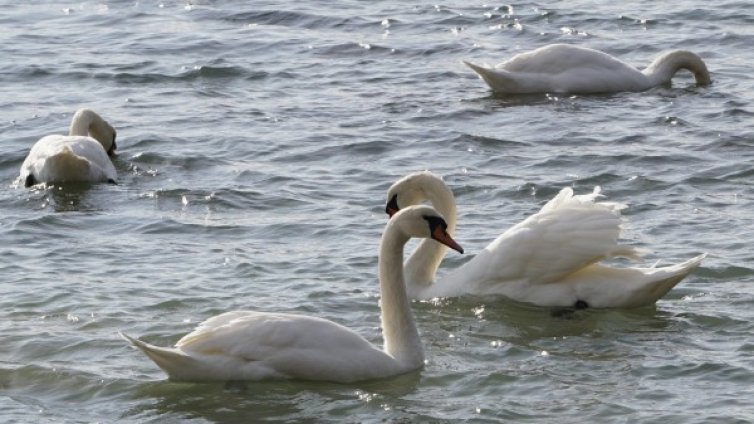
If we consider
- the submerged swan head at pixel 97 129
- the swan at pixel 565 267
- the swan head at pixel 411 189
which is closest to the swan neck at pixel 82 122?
the submerged swan head at pixel 97 129

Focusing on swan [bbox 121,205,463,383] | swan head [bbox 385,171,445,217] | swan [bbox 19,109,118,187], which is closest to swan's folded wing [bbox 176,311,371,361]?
swan [bbox 121,205,463,383]

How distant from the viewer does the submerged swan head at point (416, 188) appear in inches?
432

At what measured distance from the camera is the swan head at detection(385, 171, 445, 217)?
1096cm

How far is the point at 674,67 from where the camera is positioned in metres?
17.1

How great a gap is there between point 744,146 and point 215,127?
4683 millimetres

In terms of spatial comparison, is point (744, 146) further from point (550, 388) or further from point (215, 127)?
point (550, 388)

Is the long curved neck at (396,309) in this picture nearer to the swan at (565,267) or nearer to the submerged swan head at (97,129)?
the swan at (565,267)

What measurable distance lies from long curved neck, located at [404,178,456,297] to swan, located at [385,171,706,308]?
0.59 ft

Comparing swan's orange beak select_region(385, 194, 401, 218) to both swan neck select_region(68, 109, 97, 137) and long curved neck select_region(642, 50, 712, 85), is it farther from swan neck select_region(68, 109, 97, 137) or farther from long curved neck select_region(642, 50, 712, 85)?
long curved neck select_region(642, 50, 712, 85)

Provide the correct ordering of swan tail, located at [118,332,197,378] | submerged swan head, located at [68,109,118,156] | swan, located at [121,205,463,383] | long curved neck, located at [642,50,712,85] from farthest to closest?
long curved neck, located at [642,50,712,85] → submerged swan head, located at [68,109,118,156] → swan, located at [121,205,463,383] → swan tail, located at [118,332,197,378]

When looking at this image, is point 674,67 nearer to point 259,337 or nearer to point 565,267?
point 565,267

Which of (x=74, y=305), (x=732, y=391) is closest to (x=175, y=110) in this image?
(x=74, y=305)

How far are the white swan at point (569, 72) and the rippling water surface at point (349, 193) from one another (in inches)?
7.5

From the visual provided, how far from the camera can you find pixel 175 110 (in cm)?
1661
